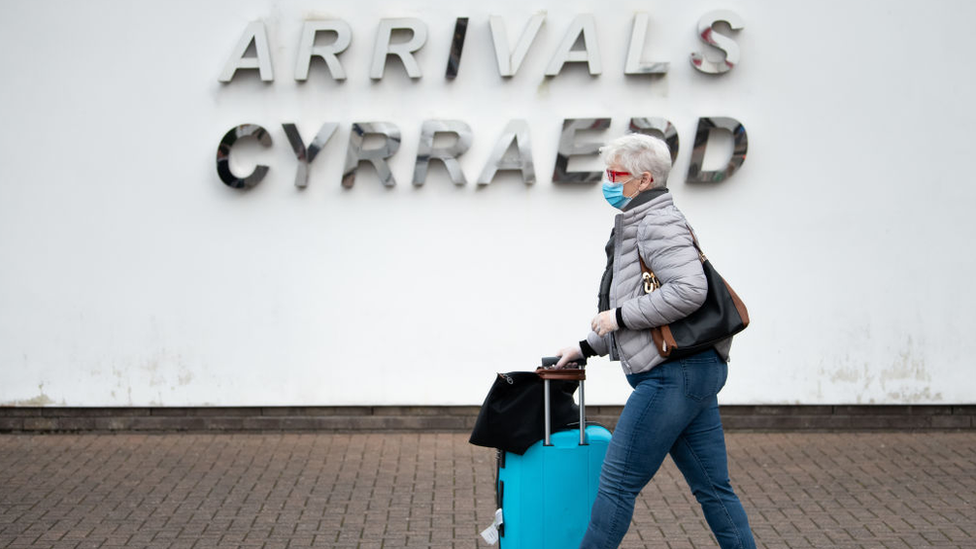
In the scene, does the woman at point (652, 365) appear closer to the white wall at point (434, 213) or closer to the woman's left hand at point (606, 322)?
the woman's left hand at point (606, 322)

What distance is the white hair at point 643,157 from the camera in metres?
4.02

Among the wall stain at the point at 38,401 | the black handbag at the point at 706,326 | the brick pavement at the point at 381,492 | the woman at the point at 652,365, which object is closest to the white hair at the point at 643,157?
the woman at the point at 652,365

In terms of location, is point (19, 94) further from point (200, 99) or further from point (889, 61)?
point (889, 61)

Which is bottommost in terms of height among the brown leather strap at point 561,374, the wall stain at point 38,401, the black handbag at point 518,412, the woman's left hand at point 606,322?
the wall stain at point 38,401

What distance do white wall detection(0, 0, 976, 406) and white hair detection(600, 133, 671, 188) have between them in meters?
3.24

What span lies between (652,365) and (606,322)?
0.23m

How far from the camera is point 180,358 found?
24.3ft

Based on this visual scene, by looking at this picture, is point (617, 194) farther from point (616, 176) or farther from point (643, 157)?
point (643, 157)

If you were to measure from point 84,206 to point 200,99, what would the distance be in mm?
1100

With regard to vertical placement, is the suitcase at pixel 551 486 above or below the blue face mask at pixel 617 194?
below

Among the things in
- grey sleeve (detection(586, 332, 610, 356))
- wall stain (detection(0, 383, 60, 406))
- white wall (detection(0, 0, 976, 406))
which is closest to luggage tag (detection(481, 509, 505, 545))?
grey sleeve (detection(586, 332, 610, 356))

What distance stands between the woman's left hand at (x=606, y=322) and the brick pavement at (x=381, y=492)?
1.64m

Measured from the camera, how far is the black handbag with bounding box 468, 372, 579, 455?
13.2 ft

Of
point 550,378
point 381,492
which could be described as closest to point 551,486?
point 550,378
